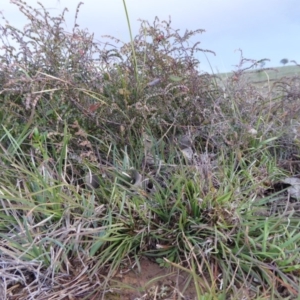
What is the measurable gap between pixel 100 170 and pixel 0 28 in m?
1.05

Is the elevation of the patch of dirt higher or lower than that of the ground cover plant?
lower

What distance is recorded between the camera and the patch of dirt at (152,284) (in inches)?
64.8

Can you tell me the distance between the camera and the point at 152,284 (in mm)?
1698

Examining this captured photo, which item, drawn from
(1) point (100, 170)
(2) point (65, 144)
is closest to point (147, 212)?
(1) point (100, 170)

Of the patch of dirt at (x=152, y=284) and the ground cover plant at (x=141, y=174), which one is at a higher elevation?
the ground cover plant at (x=141, y=174)

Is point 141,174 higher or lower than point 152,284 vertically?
higher

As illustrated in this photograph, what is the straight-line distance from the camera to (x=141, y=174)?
215cm

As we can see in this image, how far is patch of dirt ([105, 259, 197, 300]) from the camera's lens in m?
1.65

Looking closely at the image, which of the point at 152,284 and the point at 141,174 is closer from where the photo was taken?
the point at 152,284

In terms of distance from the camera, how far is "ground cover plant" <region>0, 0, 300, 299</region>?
171cm

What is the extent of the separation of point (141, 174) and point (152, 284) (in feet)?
2.02

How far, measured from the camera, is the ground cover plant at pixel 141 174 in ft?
5.61

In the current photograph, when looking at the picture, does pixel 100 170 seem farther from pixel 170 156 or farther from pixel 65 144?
pixel 170 156

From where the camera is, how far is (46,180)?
1991mm
